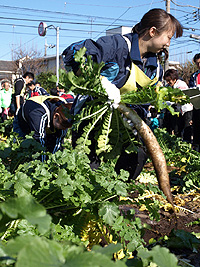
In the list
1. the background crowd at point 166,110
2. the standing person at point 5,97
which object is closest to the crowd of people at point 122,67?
the background crowd at point 166,110

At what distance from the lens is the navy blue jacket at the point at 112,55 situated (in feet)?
8.04

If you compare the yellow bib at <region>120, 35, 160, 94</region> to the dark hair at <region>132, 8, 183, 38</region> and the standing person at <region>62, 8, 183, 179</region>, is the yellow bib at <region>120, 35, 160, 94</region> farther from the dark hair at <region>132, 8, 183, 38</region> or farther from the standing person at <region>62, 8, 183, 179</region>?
the dark hair at <region>132, 8, 183, 38</region>

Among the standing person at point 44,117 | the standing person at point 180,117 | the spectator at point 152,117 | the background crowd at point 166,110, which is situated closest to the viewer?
the standing person at point 44,117

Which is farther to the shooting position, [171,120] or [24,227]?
[171,120]

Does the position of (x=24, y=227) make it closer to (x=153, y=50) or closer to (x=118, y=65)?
(x=118, y=65)

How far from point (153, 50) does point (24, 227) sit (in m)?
1.78

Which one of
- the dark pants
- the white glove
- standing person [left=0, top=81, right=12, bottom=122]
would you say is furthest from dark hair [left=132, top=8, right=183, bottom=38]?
standing person [left=0, top=81, right=12, bottom=122]

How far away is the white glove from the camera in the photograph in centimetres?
239

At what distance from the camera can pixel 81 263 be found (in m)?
0.63

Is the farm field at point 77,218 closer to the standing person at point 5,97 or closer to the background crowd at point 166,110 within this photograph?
the background crowd at point 166,110

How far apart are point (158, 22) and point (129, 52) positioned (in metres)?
0.32

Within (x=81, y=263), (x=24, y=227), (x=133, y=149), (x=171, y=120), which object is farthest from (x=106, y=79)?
(x=171, y=120)

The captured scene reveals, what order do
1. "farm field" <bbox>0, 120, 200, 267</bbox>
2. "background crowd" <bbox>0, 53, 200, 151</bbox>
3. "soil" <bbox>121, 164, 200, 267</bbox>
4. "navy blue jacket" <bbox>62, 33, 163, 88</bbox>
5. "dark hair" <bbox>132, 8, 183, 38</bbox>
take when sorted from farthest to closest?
"background crowd" <bbox>0, 53, 200, 151</bbox>, "dark hair" <bbox>132, 8, 183, 38</bbox>, "navy blue jacket" <bbox>62, 33, 163, 88</bbox>, "soil" <bbox>121, 164, 200, 267</bbox>, "farm field" <bbox>0, 120, 200, 267</bbox>

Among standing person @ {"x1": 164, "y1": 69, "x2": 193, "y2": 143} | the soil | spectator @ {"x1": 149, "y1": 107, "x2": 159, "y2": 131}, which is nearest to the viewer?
the soil
